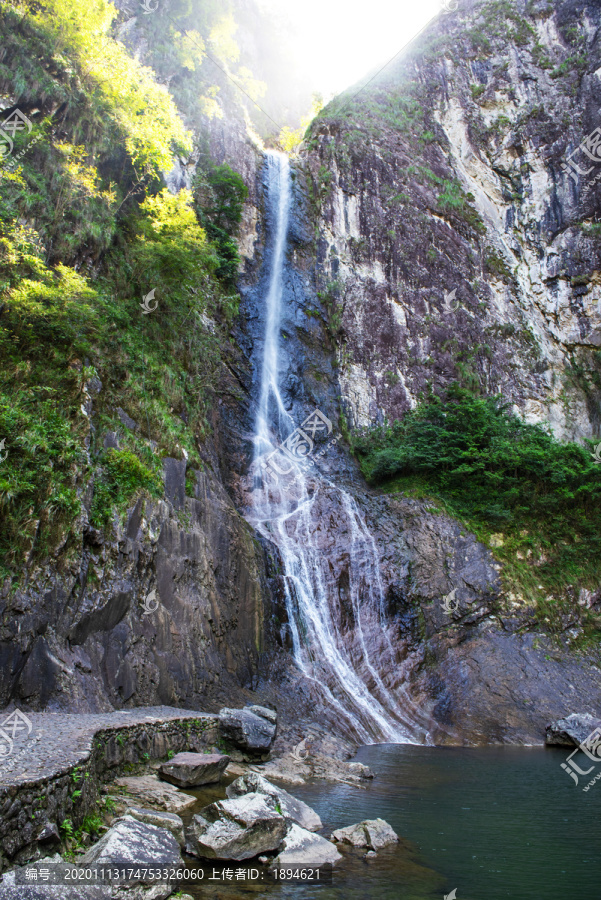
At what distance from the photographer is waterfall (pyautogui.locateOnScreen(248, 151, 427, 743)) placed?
13695mm

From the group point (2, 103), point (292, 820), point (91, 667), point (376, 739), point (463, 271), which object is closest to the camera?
point (292, 820)

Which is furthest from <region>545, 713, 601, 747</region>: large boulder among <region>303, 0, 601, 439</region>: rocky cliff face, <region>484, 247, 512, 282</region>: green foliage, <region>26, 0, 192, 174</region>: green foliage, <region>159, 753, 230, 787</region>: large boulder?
<region>484, 247, 512, 282</region>: green foliage

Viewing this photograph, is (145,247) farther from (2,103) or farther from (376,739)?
(376,739)

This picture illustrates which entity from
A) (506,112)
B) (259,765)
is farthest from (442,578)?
(506,112)

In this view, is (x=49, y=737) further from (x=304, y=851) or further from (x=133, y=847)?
(x=304, y=851)

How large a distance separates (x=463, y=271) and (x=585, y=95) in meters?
12.6

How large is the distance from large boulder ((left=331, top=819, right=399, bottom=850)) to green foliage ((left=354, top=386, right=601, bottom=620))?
499 inches

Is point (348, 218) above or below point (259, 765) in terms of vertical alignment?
above

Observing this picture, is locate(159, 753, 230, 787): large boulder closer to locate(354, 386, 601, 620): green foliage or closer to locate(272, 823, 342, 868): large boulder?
locate(272, 823, 342, 868): large boulder

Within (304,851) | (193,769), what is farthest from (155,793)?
(304,851)

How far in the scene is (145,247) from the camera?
13.4 meters

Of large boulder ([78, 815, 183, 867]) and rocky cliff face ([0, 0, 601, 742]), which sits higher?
rocky cliff face ([0, 0, 601, 742])

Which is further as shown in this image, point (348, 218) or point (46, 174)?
point (348, 218)

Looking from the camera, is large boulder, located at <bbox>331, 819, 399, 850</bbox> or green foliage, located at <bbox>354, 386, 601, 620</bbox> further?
green foliage, located at <bbox>354, 386, 601, 620</bbox>
